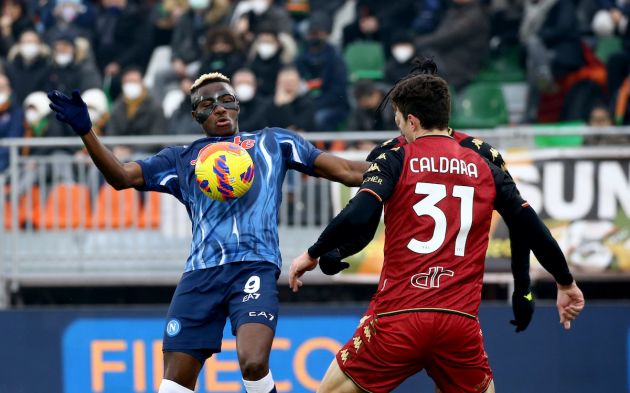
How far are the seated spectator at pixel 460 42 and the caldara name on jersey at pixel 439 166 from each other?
7239 millimetres

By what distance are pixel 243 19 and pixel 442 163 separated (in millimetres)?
8338

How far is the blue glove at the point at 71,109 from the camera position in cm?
670

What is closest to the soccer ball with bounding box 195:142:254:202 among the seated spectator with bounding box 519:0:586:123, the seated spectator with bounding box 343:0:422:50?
the seated spectator with bounding box 519:0:586:123

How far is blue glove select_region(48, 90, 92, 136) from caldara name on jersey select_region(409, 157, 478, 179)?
1.92 m

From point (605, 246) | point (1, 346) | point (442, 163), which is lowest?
point (1, 346)

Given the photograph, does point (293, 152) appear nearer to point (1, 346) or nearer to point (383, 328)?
point (383, 328)

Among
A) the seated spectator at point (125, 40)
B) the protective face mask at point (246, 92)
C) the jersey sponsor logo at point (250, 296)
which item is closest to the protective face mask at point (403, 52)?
the protective face mask at point (246, 92)

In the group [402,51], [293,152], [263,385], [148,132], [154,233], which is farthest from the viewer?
[402,51]

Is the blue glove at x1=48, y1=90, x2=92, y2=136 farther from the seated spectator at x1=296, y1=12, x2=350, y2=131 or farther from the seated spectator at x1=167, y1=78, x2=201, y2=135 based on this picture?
the seated spectator at x1=296, y1=12, x2=350, y2=131

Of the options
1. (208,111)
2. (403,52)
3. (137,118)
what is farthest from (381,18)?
(208,111)

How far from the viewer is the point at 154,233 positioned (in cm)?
1114

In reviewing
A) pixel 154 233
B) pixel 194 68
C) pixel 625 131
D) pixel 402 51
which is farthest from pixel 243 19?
pixel 625 131

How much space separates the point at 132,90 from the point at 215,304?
633 centimetres

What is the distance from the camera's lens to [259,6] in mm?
14172
